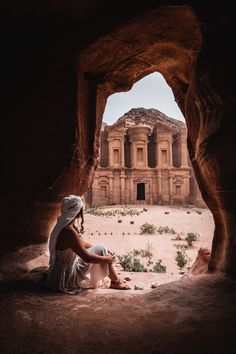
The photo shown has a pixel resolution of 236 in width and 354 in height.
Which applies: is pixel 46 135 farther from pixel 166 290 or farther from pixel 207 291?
pixel 207 291

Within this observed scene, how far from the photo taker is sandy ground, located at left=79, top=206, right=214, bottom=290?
7758 mm

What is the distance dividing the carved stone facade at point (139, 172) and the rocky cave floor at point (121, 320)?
31073 mm

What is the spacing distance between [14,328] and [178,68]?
5.99 m

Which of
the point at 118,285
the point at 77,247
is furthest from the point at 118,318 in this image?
the point at 118,285

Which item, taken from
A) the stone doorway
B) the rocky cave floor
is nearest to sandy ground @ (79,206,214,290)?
the rocky cave floor

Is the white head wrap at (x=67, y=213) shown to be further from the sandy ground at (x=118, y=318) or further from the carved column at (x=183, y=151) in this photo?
the carved column at (x=183, y=151)

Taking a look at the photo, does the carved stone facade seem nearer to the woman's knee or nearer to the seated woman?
the woman's knee

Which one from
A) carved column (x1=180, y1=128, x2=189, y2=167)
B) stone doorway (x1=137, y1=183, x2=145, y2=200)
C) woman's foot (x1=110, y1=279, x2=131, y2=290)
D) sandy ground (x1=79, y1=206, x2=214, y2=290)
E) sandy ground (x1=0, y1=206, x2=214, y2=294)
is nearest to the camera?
woman's foot (x1=110, y1=279, x2=131, y2=290)

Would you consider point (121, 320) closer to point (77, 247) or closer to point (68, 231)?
point (77, 247)

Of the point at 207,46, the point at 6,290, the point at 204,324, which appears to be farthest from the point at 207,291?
the point at 207,46

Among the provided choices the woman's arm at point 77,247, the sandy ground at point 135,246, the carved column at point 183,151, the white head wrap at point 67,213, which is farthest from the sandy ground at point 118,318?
the carved column at point 183,151

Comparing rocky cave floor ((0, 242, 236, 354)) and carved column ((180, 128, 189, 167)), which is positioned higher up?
carved column ((180, 128, 189, 167))

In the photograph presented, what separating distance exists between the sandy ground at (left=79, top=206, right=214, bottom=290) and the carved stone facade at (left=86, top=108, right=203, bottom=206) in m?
11.2

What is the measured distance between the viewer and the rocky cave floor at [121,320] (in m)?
2.40
